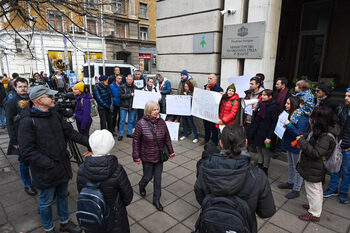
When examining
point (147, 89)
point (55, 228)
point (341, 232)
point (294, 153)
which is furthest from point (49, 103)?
point (147, 89)

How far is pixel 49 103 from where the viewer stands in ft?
8.70

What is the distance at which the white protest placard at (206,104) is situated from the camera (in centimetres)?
542

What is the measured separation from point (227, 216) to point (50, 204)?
2254mm

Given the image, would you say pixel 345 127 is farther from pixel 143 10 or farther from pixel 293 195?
pixel 143 10

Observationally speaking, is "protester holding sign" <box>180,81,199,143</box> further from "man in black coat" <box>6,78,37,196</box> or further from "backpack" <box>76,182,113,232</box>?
"backpack" <box>76,182,113,232</box>

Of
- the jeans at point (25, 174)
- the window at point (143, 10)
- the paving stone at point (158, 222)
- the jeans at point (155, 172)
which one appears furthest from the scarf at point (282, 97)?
the window at point (143, 10)

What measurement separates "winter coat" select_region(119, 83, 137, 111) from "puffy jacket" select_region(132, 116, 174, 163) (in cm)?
351

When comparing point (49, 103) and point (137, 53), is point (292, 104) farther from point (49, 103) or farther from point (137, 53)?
point (137, 53)

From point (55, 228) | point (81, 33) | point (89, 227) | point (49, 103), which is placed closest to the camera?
point (89, 227)

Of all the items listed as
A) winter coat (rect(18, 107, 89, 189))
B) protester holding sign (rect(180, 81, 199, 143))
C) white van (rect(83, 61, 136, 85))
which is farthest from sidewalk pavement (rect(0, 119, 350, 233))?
white van (rect(83, 61, 136, 85))

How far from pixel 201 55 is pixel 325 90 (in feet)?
12.8

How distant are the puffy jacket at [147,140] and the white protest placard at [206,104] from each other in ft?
7.90

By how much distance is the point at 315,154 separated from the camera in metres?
2.82

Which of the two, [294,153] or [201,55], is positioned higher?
[201,55]
